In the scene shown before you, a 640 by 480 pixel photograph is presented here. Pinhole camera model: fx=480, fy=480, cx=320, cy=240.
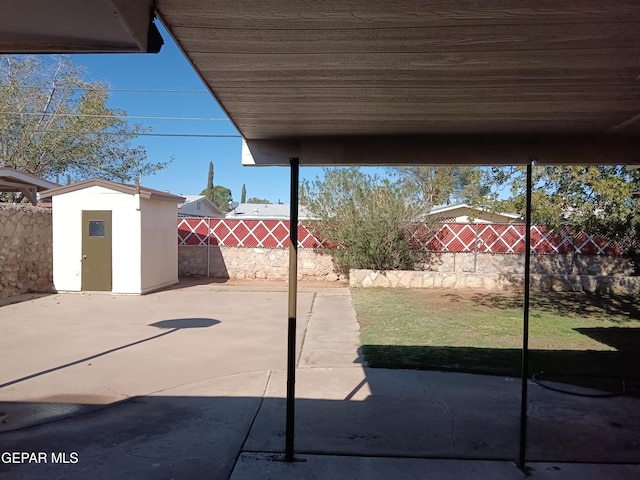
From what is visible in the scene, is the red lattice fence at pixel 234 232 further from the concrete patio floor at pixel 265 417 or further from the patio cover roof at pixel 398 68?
the patio cover roof at pixel 398 68

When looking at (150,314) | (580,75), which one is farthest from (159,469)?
(150,314)

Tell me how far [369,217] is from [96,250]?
8.01 m

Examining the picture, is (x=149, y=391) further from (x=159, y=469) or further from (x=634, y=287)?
(x=634, y=287)

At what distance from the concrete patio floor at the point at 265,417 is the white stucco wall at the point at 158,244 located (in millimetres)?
5445

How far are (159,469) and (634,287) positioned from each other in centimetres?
1441

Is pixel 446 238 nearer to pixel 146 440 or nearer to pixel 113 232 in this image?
pixel 113 232

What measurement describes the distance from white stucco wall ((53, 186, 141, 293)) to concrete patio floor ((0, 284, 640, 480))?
498cm

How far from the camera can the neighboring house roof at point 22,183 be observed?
12.0m

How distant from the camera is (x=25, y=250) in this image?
12.4 m

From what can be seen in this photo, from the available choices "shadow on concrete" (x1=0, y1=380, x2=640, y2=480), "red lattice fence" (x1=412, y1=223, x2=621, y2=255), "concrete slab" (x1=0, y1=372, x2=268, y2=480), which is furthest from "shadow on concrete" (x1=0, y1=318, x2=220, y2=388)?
"red lattice fence" (x1=412, y1=223, x2=621, y2=255)

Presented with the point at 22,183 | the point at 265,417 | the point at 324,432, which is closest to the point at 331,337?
the point at 265,417

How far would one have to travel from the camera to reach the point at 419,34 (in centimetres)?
214

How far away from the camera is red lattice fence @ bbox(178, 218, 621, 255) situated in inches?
635

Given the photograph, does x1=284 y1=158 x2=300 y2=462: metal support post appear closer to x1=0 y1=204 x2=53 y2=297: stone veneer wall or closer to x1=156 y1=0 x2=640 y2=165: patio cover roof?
x1=156 y1=0 x2=640 y2=165: patio cover roof
